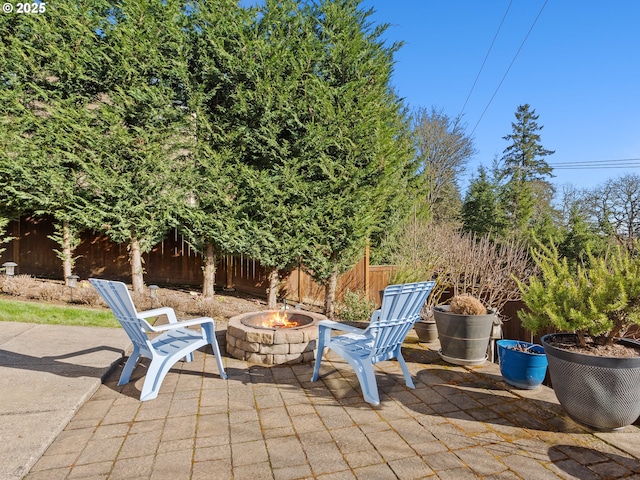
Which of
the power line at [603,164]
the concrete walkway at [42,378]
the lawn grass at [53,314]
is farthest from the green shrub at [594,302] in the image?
the power line at [603,164]

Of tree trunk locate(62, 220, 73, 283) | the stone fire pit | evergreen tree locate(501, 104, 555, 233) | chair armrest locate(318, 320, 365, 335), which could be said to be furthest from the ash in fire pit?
evergreen tree locate(501, 104, 555, 233)

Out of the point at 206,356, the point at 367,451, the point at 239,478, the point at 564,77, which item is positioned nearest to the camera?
the point at 239,478

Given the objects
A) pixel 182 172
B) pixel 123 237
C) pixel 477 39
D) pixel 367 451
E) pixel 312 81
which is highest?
pixel 477 39

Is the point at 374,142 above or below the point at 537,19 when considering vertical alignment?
below

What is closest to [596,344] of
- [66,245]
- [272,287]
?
[272,287]

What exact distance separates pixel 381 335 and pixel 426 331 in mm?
2012

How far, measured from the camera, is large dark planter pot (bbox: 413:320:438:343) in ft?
15.1

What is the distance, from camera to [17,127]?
6.68 metres

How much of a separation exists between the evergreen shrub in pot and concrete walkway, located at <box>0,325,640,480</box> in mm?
200

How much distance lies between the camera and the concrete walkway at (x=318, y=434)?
78.3 inches

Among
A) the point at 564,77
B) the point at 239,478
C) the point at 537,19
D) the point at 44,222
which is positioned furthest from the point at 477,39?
the point at 44,222

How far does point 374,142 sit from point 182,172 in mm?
3818

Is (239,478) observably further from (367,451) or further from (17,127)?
(17,127)

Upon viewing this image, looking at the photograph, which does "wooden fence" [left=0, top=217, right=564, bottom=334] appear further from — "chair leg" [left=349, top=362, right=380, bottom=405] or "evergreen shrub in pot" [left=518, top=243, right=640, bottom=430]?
"evergreen shrub in pot" [left=518, top=243, right=640, bottom=430]
